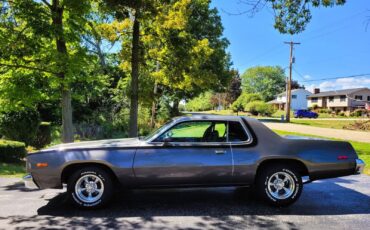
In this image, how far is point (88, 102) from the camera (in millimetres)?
28234

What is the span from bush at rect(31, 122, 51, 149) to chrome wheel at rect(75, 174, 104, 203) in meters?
12.1

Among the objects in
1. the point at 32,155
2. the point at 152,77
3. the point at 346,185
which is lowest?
the point at 346,185

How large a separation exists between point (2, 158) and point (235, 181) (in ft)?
29.8

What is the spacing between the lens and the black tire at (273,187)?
6137mm

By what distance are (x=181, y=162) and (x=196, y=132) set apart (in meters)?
0.74

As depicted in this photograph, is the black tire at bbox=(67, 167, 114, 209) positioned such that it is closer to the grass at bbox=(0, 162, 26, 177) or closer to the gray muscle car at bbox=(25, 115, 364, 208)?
the gray muscle car at bbox=(25, 115, 364, 208)

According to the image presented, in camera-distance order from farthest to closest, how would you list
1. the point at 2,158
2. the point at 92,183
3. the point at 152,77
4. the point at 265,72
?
the point at 265,72
the point at 152,77
the point at 2,158
the point at 92,183

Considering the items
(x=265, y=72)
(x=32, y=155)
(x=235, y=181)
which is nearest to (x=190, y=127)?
(x=235, y=181)

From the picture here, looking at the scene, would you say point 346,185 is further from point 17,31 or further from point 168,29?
point 17,31

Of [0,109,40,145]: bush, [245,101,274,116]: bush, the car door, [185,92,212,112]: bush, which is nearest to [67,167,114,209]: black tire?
the car door

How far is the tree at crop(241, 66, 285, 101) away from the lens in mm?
121438

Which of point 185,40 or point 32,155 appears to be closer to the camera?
point 32,155

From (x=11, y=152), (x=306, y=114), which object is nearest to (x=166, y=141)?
(x=11, y=152)

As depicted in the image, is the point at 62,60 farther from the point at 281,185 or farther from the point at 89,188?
the point at 281,185
